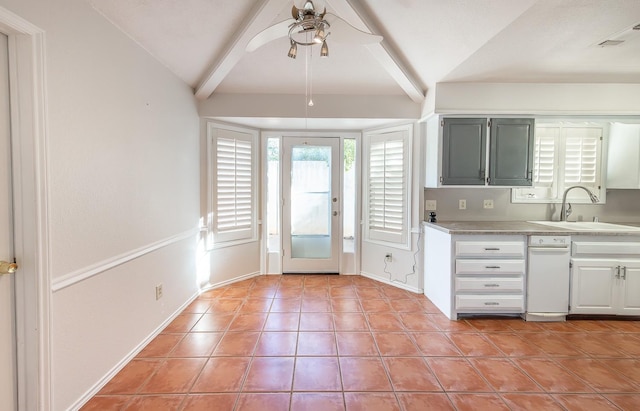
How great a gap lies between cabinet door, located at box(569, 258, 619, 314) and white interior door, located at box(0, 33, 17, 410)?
4.19m

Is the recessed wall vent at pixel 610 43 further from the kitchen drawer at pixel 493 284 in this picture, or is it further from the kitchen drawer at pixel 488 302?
the kitchen drawer at pixel 488 302

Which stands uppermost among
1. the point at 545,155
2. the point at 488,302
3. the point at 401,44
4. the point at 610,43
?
the point at 401,44

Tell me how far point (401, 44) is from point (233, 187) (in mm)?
2504

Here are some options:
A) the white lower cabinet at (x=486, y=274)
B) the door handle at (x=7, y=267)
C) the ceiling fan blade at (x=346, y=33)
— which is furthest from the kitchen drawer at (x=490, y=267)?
the door handle at (x=7, y=267)

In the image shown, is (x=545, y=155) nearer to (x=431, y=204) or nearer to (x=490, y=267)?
(x=431, y=204)

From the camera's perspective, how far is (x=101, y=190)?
1929 mm

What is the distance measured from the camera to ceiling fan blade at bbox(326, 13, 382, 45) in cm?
170

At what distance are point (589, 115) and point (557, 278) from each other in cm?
174

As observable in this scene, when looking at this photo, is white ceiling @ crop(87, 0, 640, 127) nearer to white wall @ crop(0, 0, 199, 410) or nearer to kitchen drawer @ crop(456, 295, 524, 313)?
white wall @ crop(0, 0, 199, 410)

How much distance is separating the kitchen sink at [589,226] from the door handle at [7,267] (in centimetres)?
422

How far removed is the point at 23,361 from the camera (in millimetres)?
1508

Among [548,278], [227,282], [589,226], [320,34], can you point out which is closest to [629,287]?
[589,226]

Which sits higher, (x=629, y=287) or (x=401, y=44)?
(x=401, y=44)

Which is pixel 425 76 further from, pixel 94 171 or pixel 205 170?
pixel 94 171
